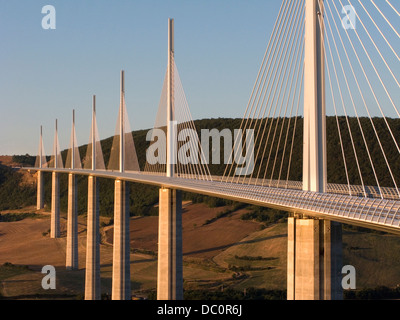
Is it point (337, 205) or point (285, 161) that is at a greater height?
point (285, 161)

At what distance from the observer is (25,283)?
46.2 metres

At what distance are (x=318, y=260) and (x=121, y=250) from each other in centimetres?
2267

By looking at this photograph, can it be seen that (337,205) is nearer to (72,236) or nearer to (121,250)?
(121,250)

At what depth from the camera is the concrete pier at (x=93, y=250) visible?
42125 millimetres

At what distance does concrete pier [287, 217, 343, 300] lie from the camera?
18469 mm

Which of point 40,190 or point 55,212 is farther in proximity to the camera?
point 40,190

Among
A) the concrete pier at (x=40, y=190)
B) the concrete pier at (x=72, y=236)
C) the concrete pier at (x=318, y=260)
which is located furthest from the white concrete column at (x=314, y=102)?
the concrete pier at (x=40, y=190)

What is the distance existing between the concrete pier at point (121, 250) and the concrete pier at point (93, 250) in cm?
402

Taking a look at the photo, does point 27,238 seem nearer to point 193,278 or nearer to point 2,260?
point 2,260

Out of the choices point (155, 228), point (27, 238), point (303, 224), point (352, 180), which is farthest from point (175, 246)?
point (27, 238)

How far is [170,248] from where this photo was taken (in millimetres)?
31469

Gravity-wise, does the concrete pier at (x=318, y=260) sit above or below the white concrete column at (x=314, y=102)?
below

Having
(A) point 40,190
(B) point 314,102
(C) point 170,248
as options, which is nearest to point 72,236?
(C) point 170,248

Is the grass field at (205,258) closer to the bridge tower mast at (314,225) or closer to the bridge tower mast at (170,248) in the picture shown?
the bridge tower mast at (170,248)
